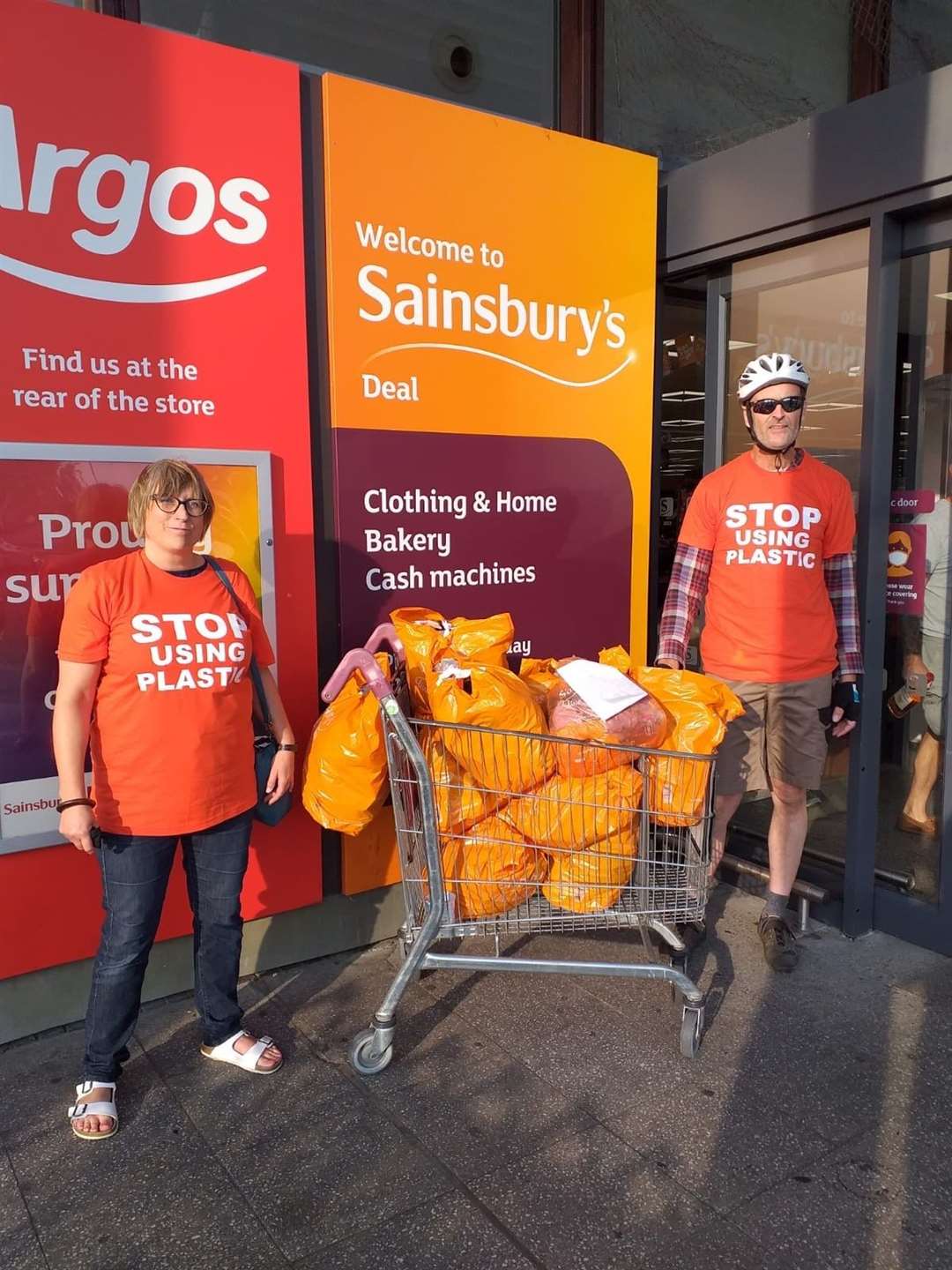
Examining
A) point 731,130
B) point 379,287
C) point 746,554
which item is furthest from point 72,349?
point 731,130

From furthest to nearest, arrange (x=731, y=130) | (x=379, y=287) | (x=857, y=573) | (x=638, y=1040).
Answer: (x=731, y=130) < (x=857, y=573) < (x=379, y=287) < (x=638, y=1040)

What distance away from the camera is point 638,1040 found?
293cm

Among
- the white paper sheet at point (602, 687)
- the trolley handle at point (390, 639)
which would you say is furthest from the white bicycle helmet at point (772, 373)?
the trolley handle at point (390, 639)

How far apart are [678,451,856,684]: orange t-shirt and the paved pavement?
3.81 ft

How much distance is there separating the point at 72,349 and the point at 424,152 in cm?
146

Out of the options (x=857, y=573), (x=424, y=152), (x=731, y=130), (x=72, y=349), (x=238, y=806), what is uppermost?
(x=731, y=130)

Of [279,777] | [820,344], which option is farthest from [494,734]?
[820,344]

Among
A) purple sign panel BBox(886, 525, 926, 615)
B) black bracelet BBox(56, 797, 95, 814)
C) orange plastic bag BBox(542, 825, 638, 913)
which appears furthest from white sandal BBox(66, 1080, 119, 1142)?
purple sign panel BBox(886, 525, 926, 615)

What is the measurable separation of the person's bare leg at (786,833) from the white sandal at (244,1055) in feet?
6.31

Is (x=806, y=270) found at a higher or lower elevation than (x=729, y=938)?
higher

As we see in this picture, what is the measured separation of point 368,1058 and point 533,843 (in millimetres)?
804

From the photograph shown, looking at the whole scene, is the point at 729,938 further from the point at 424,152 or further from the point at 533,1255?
the point at 424,152

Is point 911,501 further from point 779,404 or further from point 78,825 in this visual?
point 78,825

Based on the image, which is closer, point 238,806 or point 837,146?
point 238,806
